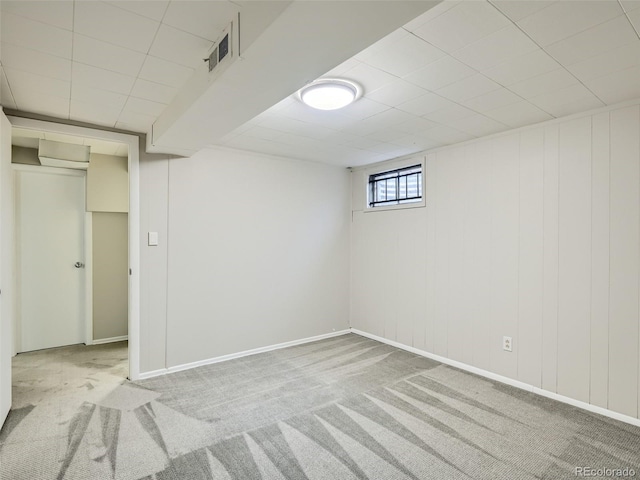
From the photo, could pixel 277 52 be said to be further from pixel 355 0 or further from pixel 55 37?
pixel 55 37

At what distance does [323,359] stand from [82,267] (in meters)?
3.21

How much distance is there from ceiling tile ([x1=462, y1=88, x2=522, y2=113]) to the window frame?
1301mm

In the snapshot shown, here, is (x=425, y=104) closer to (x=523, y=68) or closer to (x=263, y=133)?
(x=523, y=68)

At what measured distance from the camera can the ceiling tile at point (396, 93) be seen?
2209 mm

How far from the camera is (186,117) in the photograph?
7.41 ft

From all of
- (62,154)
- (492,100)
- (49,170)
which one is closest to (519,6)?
(492,100)

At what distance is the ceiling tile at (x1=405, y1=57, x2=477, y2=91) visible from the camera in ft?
6.34

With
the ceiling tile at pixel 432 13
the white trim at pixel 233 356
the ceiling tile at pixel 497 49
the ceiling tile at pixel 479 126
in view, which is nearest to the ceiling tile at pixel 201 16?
the ceiling tile at pixel 432 13

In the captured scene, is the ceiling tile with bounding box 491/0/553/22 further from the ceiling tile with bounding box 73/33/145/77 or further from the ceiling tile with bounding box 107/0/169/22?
the ceiling tile with bounding box 73/33/145/77

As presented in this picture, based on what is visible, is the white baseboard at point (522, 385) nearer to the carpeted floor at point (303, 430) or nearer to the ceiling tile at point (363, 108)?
the carpeted floor at point (303, 430)

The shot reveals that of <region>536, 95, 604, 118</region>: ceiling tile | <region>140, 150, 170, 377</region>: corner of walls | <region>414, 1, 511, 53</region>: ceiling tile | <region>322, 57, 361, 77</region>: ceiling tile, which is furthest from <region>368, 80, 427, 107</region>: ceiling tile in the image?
<region>140, 150, 170, 377</region>: corner of walls

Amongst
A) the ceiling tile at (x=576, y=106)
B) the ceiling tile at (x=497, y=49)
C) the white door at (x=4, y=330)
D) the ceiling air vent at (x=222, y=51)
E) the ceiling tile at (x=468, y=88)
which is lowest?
the white door at (x=4, y=330)

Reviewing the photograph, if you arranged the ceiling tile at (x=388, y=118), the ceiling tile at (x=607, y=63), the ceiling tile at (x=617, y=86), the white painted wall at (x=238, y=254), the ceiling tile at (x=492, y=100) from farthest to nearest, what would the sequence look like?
the white painted wall at (x=238, y=254), the ceiling tile at (x=388, y=118), the ceiling tile at (x=492, y=100), the ceiling tile at (x=617, y=86), the ceiling tile at (x=607, y=63)

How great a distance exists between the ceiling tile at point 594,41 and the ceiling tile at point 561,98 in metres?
0.43
